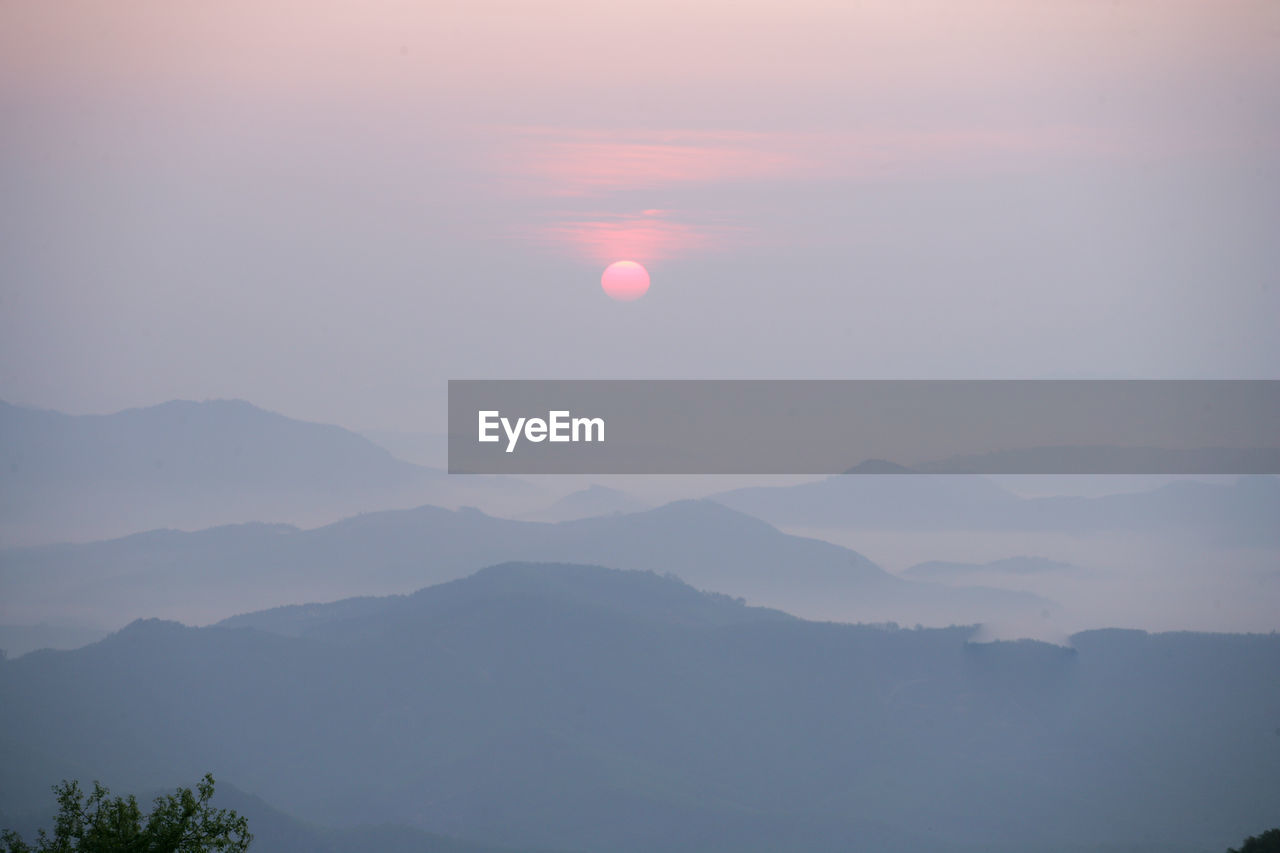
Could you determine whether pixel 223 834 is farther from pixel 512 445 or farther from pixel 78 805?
pixel 512 445

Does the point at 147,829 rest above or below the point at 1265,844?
above

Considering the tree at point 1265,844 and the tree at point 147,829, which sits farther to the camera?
the tree at point 1265,844

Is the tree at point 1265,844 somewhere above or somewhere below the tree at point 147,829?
below

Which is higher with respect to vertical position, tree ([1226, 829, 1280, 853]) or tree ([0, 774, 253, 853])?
tree ([0, 774, 253, 853])

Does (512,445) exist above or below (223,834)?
above

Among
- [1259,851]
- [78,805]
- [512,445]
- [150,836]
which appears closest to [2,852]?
[78,805]

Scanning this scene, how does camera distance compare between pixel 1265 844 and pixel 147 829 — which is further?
pixel 1265 844

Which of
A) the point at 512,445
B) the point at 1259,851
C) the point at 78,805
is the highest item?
the point at 512,445

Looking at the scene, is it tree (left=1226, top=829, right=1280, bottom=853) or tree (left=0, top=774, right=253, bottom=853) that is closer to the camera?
tree (left=0, top=774, right=253, bottom=853)
